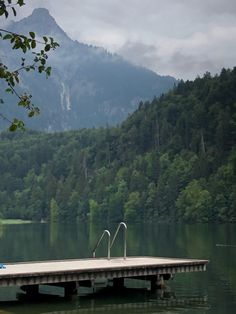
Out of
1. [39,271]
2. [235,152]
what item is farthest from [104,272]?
[235,152]

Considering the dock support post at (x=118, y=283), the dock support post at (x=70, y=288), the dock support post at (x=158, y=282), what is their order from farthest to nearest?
the dock support post at (x=118, y=283) → the dock support post at (x=158, y=282) → the dock support post at (x=70, y=288)

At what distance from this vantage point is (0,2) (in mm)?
9477

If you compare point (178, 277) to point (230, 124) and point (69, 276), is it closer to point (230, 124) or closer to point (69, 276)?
point (69, 276)

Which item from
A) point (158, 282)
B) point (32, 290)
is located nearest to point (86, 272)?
point (32, 290)

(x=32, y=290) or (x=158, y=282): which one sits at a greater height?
(x=158, y=282)

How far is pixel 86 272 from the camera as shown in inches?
1460

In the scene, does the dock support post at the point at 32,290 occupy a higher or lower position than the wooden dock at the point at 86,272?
lower

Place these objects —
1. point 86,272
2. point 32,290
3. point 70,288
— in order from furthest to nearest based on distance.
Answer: point 32,290, point 70,288, point 86,272

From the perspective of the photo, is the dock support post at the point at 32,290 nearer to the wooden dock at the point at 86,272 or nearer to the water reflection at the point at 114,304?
the wooden dock at the point at 86,272

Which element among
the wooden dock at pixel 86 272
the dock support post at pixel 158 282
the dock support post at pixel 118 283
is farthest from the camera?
the dock support post at pixel 118 283

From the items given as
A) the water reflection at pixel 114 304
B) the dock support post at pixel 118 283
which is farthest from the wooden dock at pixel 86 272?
the water reflection at pixel 114 304

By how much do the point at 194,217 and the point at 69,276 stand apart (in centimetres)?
13774

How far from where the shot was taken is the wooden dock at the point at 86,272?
35.1 m

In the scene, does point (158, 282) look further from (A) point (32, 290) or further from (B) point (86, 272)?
(A) point (32, 290)
